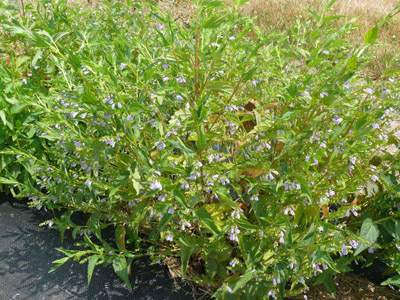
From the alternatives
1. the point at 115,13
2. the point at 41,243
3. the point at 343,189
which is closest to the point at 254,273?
the point at 343,189

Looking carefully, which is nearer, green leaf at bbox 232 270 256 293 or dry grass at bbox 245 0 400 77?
green leaf at bbox 232 270 256 293

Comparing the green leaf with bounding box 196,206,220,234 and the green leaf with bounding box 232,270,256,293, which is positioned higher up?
the green leaf with bounding box 196,206,220,234

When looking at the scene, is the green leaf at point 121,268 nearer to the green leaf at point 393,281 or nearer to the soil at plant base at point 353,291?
the soil at plant base at point 353,291

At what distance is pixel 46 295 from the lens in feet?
6.27

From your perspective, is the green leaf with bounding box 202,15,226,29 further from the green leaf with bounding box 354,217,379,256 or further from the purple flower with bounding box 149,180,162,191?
the green leaf with bounding box 354,217,379,256

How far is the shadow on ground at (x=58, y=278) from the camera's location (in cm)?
193

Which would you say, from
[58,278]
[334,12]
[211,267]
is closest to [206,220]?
[211,267]

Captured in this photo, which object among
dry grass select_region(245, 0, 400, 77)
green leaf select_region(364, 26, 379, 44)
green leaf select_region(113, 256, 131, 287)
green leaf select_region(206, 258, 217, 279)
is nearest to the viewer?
green leaf select_region(364, 26, 379, 44)

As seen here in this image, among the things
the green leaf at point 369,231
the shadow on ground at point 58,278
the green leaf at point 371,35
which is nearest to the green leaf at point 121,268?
the shadow on ground at point 58,278

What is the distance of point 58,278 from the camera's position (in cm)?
199

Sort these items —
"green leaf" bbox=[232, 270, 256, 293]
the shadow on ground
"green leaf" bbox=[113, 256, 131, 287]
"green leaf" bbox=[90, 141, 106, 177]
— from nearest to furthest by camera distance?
"green leaf" bbox=[90, 141, 106, 177] → "green leaf" bbox=[232, 270, 256, 293] → "green leaf" bbox=[113, 256, 131, 287] → the shadow on ground

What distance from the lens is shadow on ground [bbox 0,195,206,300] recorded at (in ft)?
6.33

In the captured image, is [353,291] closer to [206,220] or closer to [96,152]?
[206,220]

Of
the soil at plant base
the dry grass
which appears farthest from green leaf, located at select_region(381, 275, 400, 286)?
the dry grass
